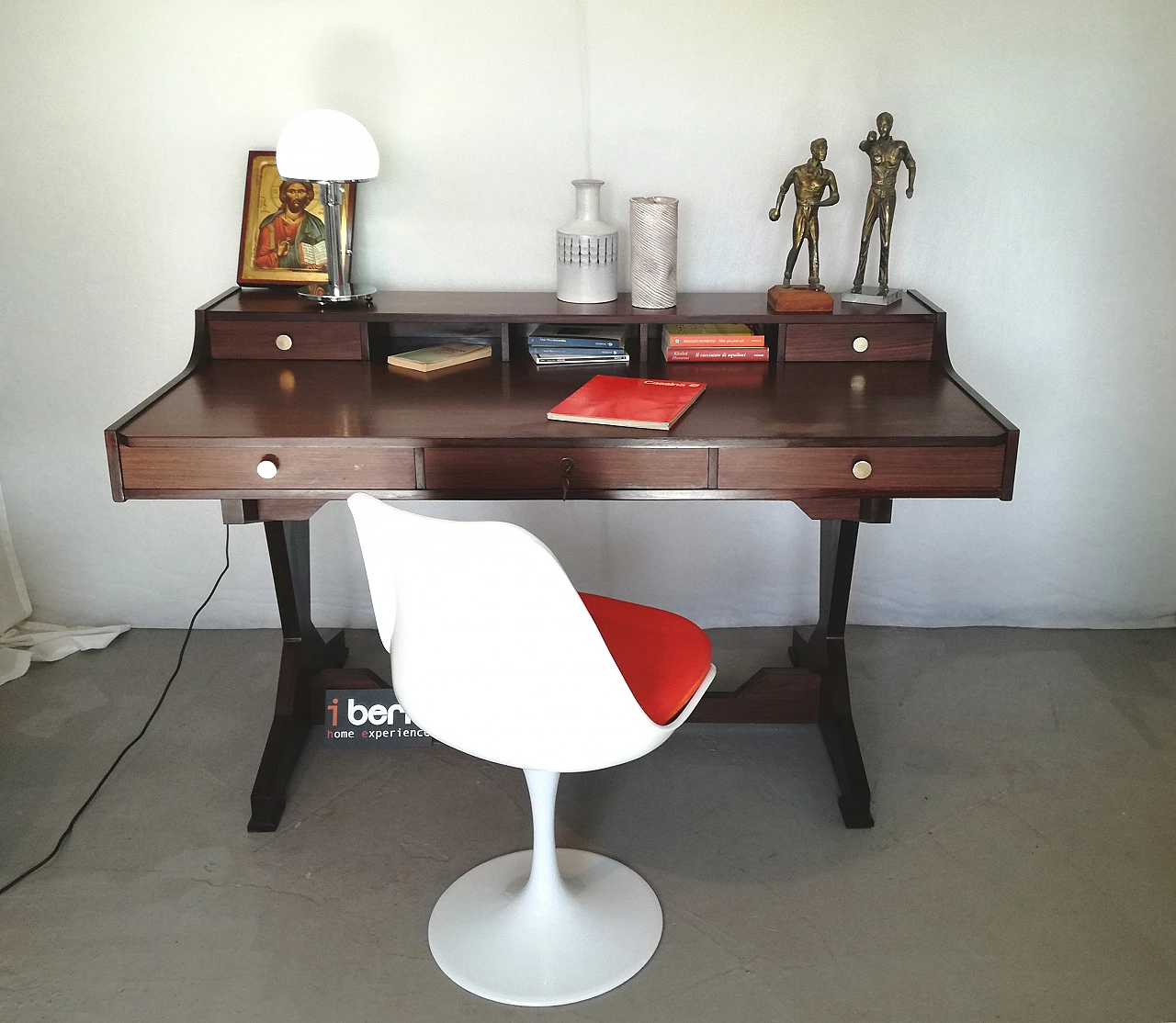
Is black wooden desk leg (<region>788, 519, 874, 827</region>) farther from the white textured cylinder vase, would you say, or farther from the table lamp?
the table lamp

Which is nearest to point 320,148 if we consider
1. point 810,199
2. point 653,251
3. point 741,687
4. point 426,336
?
point 426,336

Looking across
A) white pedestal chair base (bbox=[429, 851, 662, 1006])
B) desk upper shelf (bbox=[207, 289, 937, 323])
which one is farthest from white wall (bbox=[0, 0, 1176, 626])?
white pedestal chair base (bbox=[429, 851, 662, 1006])

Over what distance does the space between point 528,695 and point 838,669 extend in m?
0.99

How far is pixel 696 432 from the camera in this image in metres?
1.72

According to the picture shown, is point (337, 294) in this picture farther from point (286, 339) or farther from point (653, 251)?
point (653, 251)

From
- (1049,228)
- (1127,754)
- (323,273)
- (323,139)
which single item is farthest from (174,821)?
(1049,228)

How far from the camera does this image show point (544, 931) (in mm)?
1764

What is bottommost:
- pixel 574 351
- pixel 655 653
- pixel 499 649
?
pixel 655 653

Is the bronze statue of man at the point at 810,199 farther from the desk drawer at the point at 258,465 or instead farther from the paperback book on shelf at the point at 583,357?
the desk drawer at the point at 258,465

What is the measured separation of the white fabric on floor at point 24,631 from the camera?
262cm

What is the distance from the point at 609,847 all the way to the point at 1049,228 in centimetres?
156

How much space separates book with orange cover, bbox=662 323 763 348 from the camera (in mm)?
2076

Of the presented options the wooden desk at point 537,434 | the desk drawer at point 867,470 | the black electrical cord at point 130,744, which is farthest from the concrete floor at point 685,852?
the desk drawer at point 867,470

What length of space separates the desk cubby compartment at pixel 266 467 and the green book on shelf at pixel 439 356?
14.4 inches
